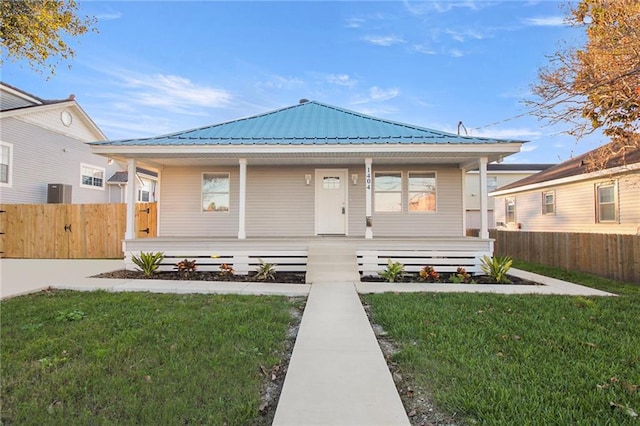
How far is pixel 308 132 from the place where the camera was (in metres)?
9.37

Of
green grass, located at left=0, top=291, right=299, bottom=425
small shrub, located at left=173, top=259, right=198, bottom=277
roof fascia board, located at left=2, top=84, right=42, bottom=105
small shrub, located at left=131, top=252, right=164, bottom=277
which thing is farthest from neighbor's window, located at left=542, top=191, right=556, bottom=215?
roof fascia board, located at left=2, top=84, right=42, bottom=105

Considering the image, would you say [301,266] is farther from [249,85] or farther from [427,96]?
[249,85]

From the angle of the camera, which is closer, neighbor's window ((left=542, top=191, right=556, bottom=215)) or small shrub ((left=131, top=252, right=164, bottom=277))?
small shrub ((left=131, top=252, right=164, bottom=277))

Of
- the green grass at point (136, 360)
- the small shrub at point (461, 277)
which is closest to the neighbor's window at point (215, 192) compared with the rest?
the green grass at point (136, 360)

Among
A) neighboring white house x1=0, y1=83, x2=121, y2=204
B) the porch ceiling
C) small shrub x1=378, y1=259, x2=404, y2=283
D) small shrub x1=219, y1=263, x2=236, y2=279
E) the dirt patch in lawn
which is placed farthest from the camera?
neighboring white house x1=0, y1=83, x2=121, y2=204

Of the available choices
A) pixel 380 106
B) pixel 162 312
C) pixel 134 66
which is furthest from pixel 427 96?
pixel 162 312

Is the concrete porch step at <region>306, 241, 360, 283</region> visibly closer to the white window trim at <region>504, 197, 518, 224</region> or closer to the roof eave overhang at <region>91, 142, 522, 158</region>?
the roof eave overhang at <region>91, 142, 522, 158</region>

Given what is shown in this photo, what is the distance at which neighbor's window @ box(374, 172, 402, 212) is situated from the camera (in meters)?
10.3

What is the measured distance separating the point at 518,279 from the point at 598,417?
6.20 metres

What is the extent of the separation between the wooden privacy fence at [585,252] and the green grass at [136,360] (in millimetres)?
8414

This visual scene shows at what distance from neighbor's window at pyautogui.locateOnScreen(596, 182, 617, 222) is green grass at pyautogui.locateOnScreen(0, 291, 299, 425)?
1282 centimetres

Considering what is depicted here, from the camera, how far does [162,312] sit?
15.6ft

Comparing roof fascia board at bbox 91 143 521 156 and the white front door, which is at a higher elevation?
roof fascia board at bbox 91 143 521 156

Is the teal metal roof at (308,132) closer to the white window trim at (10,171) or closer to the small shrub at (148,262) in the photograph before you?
the small shrub at (148,262)
